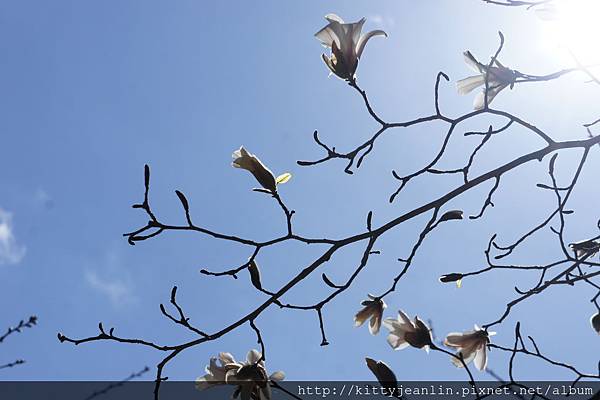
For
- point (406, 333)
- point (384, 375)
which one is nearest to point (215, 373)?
point (384, 375)

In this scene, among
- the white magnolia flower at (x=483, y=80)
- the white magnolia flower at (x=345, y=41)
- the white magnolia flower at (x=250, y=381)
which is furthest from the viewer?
the white magnolia flower at (x=483, y=80)

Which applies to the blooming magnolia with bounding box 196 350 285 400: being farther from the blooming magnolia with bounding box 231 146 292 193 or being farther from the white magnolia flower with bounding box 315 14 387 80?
the white magnolia flower with bounding box 315 14 387 80

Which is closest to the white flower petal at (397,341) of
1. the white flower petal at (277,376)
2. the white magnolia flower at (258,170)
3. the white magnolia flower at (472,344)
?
the white magnolia flower at (472,344)

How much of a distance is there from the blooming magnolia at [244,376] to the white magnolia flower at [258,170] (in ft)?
1.41

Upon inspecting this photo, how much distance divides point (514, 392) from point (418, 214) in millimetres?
581

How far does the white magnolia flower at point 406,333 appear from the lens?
168 centimetres

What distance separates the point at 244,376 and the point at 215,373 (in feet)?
0.33

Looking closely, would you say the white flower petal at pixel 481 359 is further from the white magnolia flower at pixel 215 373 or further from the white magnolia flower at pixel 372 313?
the white magnolia flower at pixel 215 373

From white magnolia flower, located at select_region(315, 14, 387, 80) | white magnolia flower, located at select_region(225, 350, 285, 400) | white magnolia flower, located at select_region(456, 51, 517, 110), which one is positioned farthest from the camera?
white magnolia flower, located at select_region(456, 51, 517, 110)

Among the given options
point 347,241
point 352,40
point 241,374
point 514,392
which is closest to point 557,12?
point 352,40

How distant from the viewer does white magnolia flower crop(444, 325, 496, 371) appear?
1.75 meters

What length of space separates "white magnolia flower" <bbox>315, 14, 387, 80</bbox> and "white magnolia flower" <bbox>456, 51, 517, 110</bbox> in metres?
0.29

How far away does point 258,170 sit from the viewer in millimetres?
1529

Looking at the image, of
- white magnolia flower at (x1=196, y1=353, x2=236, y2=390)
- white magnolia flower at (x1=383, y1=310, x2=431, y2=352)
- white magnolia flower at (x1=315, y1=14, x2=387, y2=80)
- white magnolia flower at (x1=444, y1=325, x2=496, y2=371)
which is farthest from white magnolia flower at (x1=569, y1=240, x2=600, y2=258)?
white magnolia flower at (x1=196, y1=353, x2=236, y2=390)
